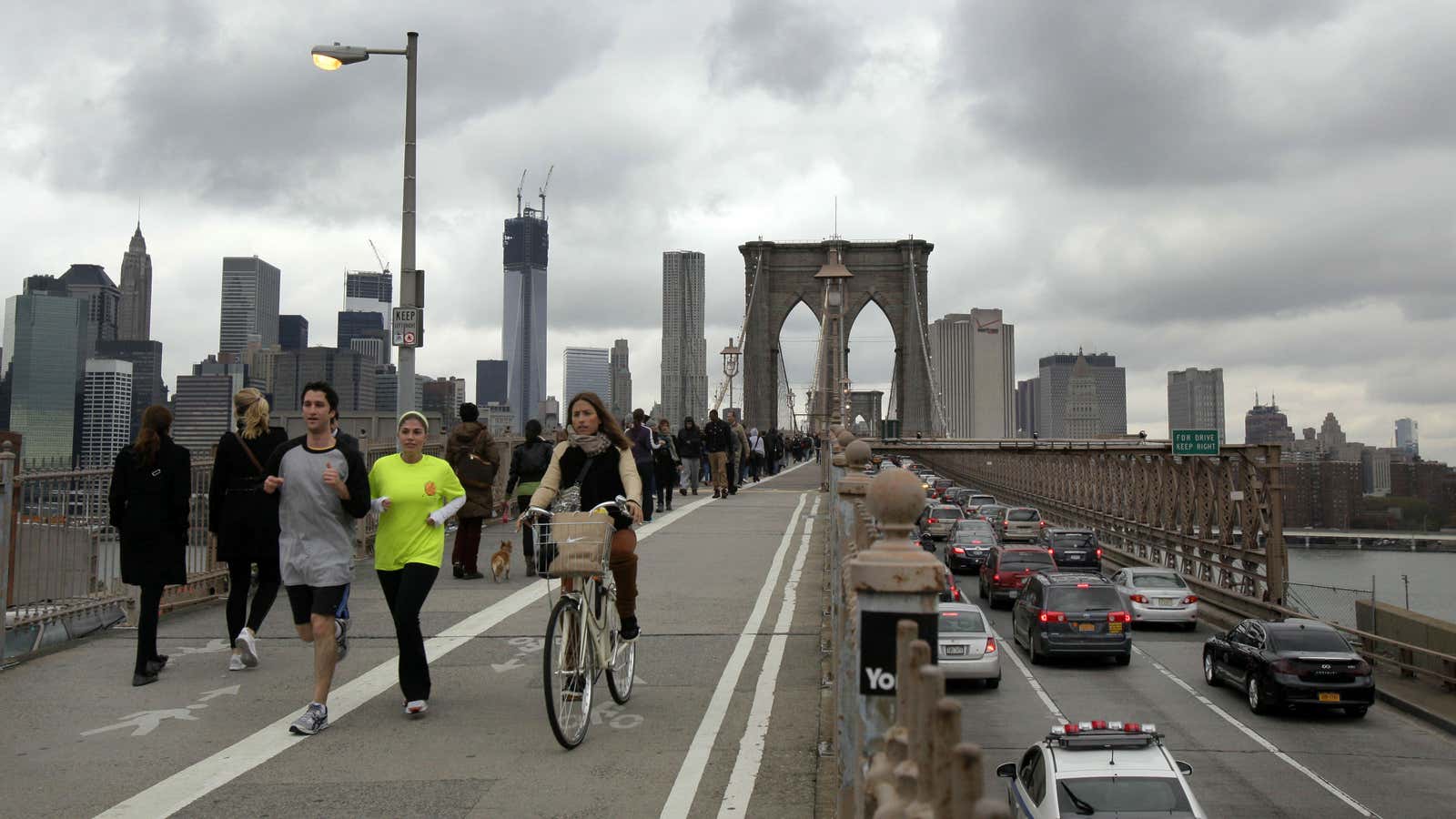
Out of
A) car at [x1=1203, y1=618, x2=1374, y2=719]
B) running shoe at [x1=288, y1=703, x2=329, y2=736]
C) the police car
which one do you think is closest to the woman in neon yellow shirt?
running shoe at [x1=288, y1=703, x2=329, y2=736]

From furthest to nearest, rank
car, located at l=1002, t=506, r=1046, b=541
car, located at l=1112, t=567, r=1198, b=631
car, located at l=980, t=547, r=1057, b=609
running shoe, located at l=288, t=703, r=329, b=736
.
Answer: car, located at l=1002, t=506, r=1046, b=541
car, located at l=980, t=547, r=1057, b=609
car, located at l=1112, t=567, r=1198, b=631
running shoe, located at l=288, t=703, r=329, b=736

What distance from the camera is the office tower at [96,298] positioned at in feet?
413

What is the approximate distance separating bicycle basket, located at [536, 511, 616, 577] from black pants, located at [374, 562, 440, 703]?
74 centimetres

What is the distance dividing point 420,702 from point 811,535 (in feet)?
35.6

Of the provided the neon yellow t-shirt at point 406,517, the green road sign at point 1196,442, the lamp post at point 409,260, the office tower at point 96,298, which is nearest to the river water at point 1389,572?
the green road sign at point 1196,442

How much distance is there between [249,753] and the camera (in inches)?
211

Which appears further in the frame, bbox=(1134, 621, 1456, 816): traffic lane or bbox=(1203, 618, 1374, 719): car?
bbox=(1203, 618, 1374, 719): car

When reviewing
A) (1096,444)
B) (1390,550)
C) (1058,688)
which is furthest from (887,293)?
A: (1058,688)

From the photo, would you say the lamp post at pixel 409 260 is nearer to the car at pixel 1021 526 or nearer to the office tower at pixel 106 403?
the car at pixel 1021 526

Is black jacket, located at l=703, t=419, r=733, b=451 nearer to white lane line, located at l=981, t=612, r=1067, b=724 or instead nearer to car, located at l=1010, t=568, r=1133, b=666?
white lane line, located at l=981, t=612, r=1067, b=724

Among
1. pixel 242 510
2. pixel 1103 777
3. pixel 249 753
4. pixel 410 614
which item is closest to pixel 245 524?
pixel 242 510

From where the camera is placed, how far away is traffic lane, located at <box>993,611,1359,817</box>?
43.8 ft

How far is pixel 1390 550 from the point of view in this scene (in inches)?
4227

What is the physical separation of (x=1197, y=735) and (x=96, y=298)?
145516 mm
